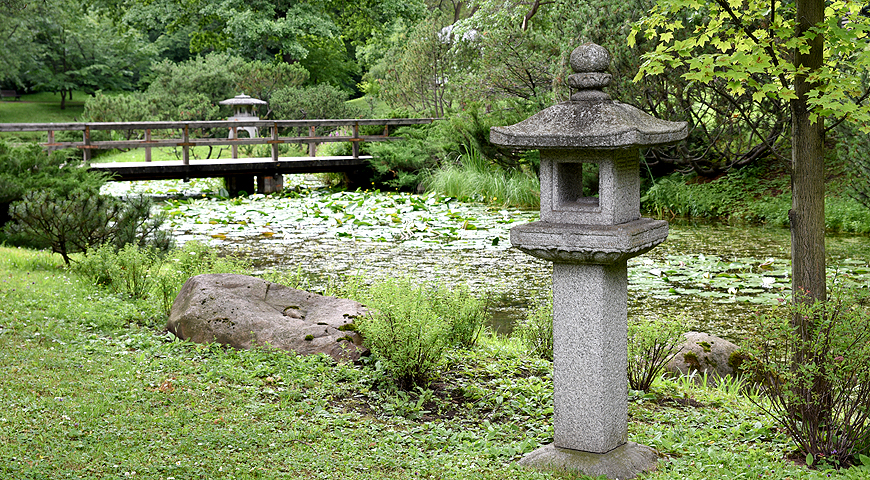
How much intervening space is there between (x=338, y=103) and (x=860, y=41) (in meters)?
22.0

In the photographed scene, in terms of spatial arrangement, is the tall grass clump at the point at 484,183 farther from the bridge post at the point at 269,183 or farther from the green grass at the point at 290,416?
the green grass at the point at 290,416

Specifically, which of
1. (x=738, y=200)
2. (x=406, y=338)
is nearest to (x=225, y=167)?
(x=738, y=200)

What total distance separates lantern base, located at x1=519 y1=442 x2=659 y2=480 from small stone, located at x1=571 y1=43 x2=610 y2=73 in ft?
6.26

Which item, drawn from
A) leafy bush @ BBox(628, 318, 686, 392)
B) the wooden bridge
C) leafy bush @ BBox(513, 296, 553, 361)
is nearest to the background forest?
the wooden bridge

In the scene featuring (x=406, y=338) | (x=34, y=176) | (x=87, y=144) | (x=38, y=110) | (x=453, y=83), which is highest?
(x=38, y=110)

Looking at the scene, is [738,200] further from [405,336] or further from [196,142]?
[196,142]

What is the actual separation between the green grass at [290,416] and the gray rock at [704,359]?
170 mm

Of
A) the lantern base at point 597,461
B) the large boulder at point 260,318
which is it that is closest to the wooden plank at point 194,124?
the large boulder at point 260,318

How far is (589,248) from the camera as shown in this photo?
3809mm

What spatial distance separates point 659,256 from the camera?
10.9 metres

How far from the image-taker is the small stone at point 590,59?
3.93 metres

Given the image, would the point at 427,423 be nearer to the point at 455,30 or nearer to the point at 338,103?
the point at 455,30

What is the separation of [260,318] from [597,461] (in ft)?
9.91

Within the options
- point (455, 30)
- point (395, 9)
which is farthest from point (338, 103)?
point (455, 30)
